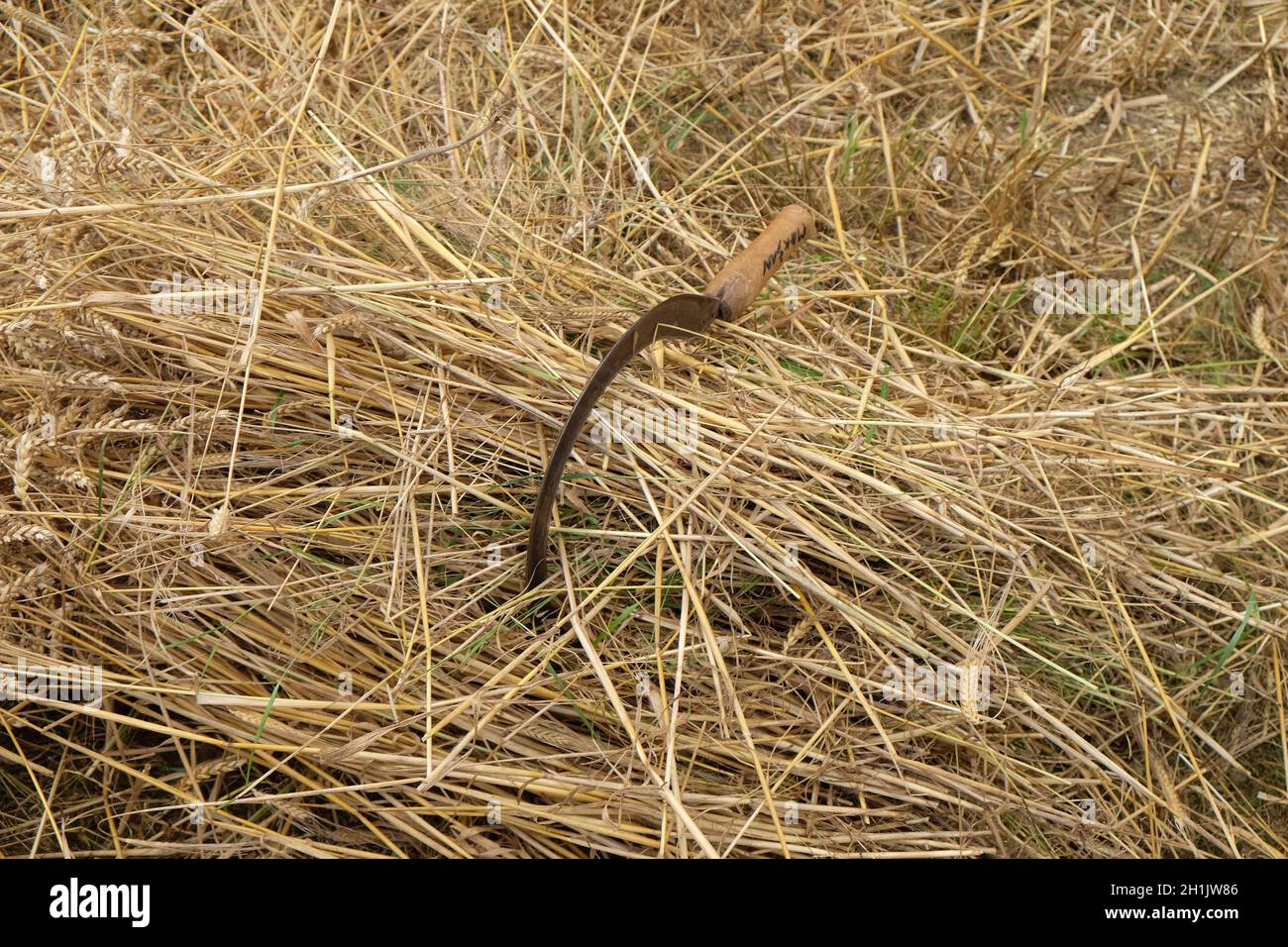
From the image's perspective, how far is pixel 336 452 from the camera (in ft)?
5.16

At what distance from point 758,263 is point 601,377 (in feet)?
1.45

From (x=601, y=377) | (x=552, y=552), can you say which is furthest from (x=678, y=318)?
(x=552, y=552)

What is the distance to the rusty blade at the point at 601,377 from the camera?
4.58ft

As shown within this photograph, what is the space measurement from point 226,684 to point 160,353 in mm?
511

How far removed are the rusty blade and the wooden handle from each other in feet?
0.18

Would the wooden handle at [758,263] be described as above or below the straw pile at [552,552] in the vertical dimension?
above

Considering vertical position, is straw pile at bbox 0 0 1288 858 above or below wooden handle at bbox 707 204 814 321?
below

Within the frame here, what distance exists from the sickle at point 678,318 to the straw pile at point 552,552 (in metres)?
0.07

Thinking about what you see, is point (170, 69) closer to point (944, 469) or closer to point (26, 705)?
point (26, 705)

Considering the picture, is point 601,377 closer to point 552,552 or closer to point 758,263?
point 552,552

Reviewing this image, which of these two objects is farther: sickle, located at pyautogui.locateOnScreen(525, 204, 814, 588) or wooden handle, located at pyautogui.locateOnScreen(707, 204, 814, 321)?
wooden handle, located at pyautogui.locateOnScreen(707, 204, 814, 321)

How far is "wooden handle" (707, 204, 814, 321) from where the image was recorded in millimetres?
1669

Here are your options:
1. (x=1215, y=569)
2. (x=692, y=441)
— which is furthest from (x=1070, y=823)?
(x=692, y=441)

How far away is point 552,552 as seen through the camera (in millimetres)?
1552
